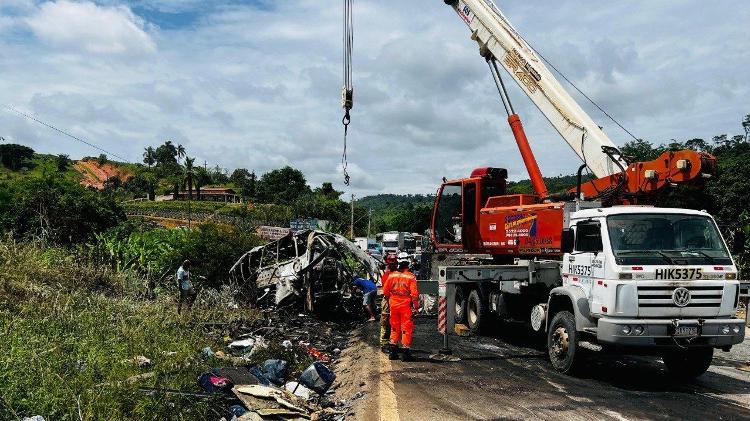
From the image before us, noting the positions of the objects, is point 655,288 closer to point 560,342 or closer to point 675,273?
point 675,273

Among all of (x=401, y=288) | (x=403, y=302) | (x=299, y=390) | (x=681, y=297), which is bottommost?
(x=299, y=390)

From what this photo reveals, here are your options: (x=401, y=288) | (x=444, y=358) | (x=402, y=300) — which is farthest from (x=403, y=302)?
(x=444, y=358)

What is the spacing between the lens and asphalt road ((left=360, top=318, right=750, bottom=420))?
6.66 metres

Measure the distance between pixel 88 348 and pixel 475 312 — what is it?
786 cm

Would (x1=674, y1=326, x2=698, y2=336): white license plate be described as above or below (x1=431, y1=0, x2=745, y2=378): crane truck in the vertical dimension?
below

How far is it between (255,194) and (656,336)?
89859 millimetres

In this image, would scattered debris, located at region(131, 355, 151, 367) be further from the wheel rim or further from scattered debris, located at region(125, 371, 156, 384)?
the wheel rim

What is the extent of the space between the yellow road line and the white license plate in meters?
3.71

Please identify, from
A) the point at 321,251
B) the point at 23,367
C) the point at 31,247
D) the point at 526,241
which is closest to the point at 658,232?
the point at 526,241

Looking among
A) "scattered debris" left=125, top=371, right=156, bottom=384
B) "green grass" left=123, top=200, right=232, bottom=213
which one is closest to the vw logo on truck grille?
"scattered debris" left=125, top=371, right=156, bottom=384

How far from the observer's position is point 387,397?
712 cm

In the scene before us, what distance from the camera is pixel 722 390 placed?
8109 millimetres

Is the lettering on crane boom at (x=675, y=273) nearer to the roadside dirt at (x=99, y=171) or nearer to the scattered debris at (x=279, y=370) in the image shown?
the scattered debris at (x=279, y=370)

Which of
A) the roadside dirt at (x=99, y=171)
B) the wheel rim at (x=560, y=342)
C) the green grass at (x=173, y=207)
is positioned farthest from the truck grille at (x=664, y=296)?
the roadside dirt at (x=99, y=171)
